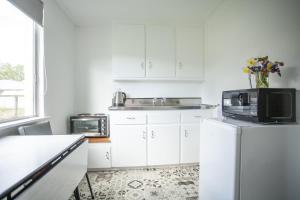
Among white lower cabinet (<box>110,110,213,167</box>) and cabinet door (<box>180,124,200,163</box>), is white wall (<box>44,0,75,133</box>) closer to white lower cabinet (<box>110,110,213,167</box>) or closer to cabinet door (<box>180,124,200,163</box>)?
white lower cabinet (<box>110,110,213,167</box>)

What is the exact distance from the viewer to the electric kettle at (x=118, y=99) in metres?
2.75

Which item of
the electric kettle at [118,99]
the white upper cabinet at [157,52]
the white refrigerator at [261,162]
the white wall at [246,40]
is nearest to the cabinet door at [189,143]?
the white wall at [246,40]

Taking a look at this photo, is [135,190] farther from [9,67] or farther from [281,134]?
[9,67]

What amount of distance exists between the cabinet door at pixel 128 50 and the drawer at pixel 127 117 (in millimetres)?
681

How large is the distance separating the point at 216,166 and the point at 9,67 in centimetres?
202

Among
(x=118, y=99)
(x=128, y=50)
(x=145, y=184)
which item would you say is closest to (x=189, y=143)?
(x=145, y=184)

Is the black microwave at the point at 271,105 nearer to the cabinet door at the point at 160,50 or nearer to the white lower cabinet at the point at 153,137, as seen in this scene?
the white lower cabinet at the point at 153,137

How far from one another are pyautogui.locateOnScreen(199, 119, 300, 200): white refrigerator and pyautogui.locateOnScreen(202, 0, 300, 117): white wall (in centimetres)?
52

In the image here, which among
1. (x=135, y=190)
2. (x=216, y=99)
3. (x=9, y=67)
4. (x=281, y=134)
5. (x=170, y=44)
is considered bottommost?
(x=135, y=190)

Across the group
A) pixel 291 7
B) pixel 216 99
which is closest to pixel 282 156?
pixel 291 7

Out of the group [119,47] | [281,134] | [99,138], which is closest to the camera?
[281,134]

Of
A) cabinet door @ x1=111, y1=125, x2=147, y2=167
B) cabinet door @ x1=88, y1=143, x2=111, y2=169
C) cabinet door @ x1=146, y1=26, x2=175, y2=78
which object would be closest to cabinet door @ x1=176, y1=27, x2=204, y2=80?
cabinet door @ x1=146, y1=26, x2=175, y2=78

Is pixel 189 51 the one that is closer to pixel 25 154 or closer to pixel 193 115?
pixel 193 115

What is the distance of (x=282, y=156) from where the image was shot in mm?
1088
